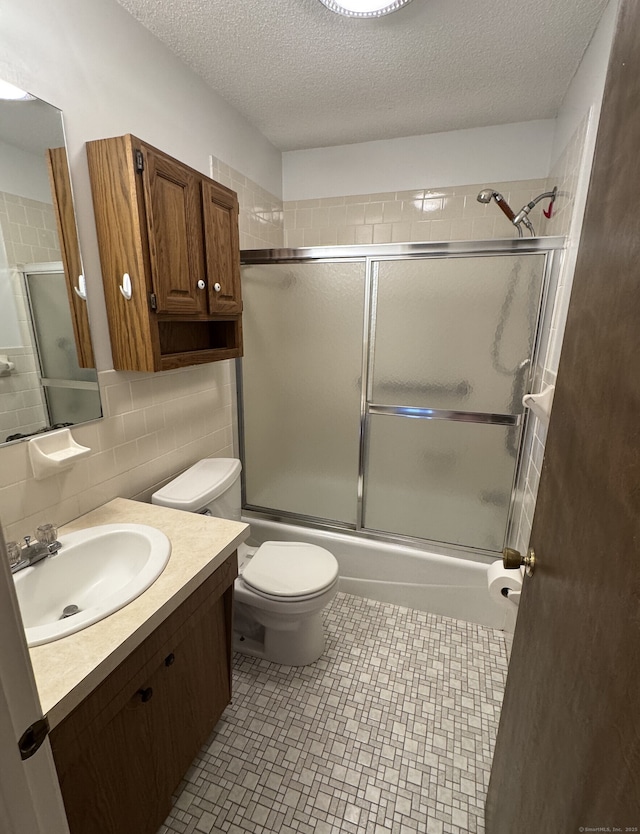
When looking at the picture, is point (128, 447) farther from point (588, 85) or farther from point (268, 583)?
point (588, 85)

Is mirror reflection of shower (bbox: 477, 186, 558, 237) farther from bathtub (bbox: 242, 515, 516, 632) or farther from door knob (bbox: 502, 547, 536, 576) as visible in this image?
bathtub (bbox: 242, 515, 516, 632)

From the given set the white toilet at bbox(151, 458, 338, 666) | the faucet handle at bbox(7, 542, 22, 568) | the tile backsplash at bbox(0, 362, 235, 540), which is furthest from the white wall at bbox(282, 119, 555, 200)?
the faucet handle at bbox(7, 542, 22, 568)

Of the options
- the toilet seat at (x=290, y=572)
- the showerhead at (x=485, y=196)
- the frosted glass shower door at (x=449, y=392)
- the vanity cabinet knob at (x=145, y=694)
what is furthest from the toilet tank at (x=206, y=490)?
the showerhead at (x=485, y=196)

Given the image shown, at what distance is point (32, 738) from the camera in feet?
1.54

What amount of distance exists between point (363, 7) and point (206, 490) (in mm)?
1769

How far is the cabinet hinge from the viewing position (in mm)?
462

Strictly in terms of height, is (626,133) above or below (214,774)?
above

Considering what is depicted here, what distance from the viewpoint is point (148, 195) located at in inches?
48.6

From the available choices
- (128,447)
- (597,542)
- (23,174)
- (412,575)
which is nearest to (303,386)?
(128,447)

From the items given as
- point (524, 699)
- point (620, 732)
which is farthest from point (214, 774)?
point (620, 732)

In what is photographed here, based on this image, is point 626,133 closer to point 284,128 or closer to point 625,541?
point 625,541

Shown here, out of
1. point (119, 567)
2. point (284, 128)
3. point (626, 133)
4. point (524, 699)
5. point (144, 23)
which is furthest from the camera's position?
point (284, 128)

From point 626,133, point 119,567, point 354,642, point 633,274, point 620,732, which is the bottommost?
point 354,642

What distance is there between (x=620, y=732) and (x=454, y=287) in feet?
5.55
